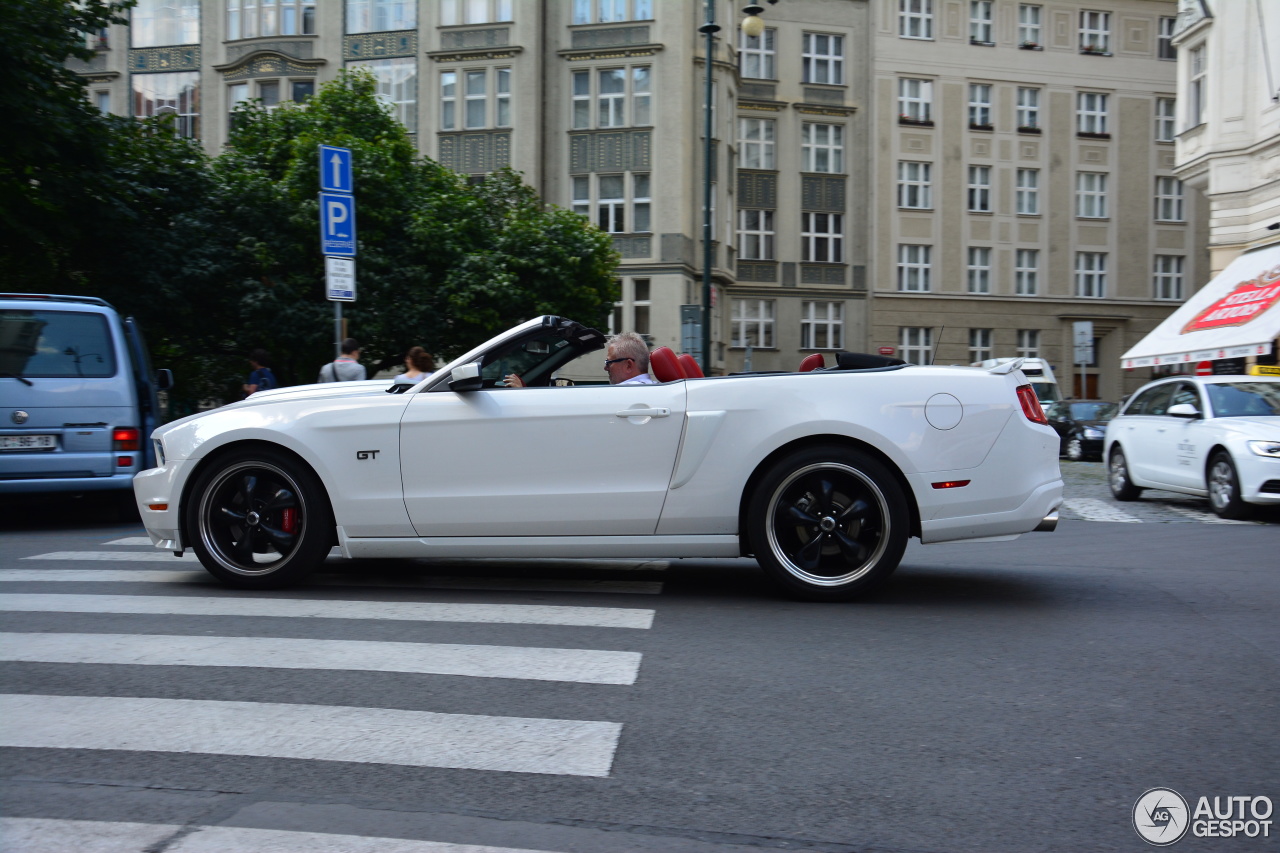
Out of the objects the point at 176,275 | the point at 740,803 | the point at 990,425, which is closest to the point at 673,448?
the point at 990,425

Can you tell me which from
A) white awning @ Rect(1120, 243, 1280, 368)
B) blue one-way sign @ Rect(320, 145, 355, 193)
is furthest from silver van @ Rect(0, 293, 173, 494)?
white awning @ Rect(1120, 243, 1280, 368)

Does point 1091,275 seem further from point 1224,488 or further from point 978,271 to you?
point 1224,488

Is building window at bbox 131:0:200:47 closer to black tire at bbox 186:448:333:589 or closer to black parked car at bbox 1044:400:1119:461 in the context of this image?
black parked car at bbox 1044:400:1119:461

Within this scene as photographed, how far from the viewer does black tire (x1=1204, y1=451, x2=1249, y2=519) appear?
474 inches

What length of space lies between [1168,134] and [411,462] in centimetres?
5316

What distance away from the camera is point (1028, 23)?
5072 cm

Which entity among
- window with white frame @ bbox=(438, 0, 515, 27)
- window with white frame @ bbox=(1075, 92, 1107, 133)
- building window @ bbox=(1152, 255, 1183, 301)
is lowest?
building window @ bbox=(1152, 255, 1183, 301)

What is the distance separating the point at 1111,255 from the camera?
51719 millimetres

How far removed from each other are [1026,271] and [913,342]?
6.29m

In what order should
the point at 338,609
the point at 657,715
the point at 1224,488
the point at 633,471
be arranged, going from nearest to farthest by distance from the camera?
the point at 657,715 → the point at 338,609 → the point at 633,471 → the point at 1224,488

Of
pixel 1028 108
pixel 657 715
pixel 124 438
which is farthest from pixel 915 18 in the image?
pixel 657 715

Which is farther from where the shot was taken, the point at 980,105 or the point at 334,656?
the point at 980,105

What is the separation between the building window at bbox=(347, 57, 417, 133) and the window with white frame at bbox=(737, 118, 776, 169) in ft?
44.7

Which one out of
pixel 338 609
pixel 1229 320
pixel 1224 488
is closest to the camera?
pixel 338 609
